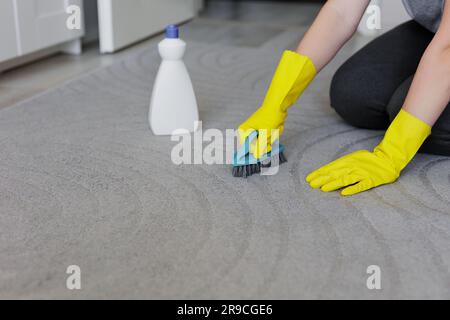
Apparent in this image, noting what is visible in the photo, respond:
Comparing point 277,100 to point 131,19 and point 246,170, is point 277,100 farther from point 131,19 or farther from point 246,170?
point 131,19

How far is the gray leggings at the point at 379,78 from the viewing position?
113cm

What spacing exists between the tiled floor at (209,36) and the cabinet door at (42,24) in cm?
7

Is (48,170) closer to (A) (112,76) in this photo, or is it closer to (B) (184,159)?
(B) (184,159)

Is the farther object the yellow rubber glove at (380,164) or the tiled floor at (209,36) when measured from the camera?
the tiled floor at (209,36)


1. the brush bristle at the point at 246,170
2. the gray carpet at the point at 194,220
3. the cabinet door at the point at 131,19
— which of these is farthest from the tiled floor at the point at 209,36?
the brush bristle at the point at 246,170

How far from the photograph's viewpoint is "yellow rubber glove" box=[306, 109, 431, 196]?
90cm

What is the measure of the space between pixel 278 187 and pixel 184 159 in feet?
0.63

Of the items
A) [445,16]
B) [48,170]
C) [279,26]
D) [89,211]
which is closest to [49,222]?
[89,211]

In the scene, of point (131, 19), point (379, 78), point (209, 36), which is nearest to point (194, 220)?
point (379, 78)

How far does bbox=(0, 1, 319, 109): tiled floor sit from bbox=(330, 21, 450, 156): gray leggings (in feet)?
2.47

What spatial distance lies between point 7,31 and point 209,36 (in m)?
0.81

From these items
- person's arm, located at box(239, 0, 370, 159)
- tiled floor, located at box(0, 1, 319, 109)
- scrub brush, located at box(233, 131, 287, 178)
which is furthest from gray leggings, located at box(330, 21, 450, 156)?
tiled floor, located at box(0, 1, 319, 109)

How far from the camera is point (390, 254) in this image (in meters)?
0.74

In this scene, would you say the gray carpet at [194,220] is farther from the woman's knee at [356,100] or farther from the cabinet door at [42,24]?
the cabinet door at [42,24]
